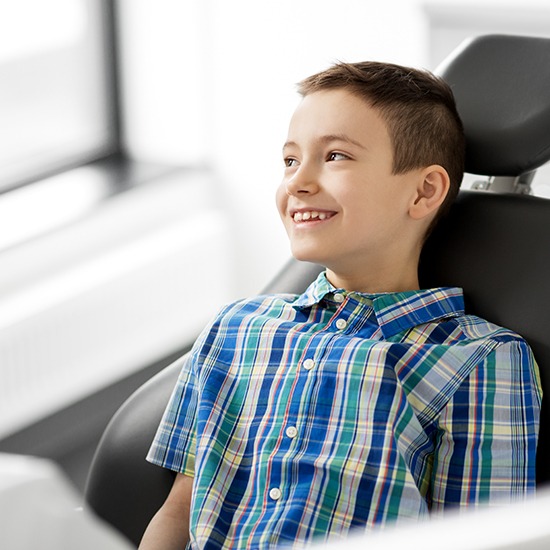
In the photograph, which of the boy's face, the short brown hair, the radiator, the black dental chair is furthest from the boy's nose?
A: the radiator

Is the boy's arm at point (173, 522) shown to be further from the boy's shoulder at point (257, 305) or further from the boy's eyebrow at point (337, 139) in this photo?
the boy's eyebrow at point (337, 139)

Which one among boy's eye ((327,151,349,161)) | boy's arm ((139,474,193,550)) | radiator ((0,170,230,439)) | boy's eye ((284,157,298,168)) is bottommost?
radiator ((0,170,230,439))

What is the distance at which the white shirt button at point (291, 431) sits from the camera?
1.33 m

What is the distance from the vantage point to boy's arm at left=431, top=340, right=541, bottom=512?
1276 millimetres

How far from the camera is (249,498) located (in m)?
1.35

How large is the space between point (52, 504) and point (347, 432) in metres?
0.77

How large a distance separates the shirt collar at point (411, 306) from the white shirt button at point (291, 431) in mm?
159

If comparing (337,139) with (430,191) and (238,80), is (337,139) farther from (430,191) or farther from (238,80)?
(238,80)

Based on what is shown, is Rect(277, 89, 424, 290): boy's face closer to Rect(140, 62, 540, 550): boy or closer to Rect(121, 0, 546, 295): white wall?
Rect(140, 62, 540, 550): boy

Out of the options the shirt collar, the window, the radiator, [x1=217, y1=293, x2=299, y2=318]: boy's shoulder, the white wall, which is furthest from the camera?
the window

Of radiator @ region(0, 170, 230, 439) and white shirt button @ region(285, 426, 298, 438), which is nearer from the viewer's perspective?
white shirt button @ region(285, 426, 298, 438)

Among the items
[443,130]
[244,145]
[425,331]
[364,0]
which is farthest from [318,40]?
[425,331]

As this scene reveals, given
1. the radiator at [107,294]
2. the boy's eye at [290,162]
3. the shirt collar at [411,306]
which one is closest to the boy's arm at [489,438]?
the shirt collar at [411,306]

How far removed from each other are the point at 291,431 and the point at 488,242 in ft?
1.20
